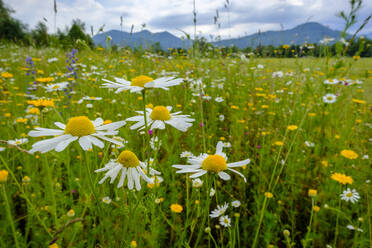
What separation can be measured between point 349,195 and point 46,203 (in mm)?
1655

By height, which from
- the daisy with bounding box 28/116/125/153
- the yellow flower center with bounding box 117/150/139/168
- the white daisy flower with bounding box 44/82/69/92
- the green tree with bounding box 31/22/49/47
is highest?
the green tree with bounding box 31/22/49/47

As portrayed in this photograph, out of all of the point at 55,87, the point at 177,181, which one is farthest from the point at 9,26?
the point at 177,181

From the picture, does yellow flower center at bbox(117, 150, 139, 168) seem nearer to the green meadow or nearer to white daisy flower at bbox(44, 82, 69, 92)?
the green meadow

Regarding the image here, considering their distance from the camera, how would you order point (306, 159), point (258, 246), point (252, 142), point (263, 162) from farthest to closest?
1. point (252, 142)
2. point (306, 159)
3. point (263, 162)
4. point (258, 246)

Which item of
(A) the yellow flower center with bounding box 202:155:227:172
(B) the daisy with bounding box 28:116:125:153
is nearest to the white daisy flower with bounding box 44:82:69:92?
(B) the daisy with bounding box 28:116:125:153

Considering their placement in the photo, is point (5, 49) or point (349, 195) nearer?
point (349, 195)

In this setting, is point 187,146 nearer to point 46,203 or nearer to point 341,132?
point 46,203

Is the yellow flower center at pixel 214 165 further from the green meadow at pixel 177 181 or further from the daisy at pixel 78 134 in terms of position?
the daisy at pixel 78 134

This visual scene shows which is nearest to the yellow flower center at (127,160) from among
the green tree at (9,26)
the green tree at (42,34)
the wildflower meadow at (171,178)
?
the wildflower meadow at (171,178)

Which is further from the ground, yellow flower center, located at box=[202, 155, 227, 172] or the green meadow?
yellow flower center, located at box=[202, 155, 227, 172]

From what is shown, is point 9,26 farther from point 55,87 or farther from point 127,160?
point 127,160

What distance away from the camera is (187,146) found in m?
1.89

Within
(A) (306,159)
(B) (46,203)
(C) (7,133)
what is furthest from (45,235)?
(A) (306,159)

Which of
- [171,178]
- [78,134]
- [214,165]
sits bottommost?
[171,178]
